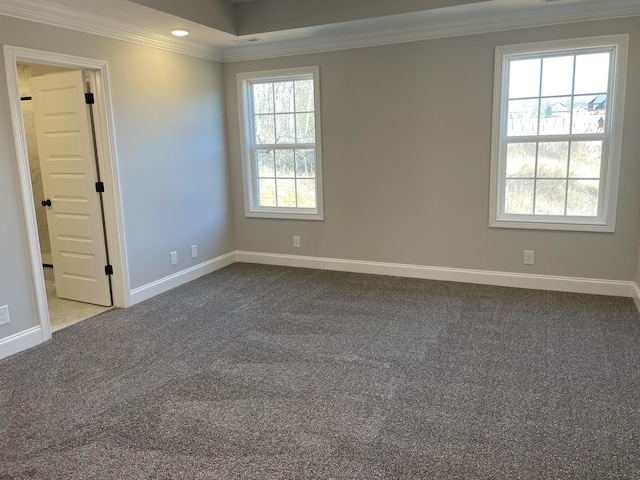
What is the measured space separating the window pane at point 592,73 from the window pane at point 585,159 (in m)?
0.46

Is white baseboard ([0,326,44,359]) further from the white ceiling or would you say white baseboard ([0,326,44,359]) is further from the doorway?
the white ceiling

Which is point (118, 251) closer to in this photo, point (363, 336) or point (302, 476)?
point (363, 336)

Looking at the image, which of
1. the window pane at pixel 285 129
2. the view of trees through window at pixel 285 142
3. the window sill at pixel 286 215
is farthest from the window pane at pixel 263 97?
the window sill at pixel 286 215

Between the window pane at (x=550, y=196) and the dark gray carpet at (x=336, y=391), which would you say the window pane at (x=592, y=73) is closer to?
the window pane at (x=550, y=196)

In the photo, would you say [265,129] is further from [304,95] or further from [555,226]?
[555,226]

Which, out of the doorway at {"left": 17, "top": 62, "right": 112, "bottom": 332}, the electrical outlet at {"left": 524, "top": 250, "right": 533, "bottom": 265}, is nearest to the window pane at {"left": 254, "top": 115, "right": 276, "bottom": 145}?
the doorway at {"left": 17, "top": 62, "right": 112, "bottom": 332}

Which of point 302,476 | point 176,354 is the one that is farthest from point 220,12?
point 302,476

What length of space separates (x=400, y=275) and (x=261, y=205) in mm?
1889

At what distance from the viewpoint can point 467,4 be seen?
390 cm

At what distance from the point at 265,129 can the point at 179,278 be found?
198cm

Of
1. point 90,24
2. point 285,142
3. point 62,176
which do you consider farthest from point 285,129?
point 62,176

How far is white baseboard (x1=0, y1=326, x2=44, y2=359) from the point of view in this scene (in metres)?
3.36

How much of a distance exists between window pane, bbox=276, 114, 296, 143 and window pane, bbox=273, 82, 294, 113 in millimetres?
78

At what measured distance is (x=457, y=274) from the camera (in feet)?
15.9
